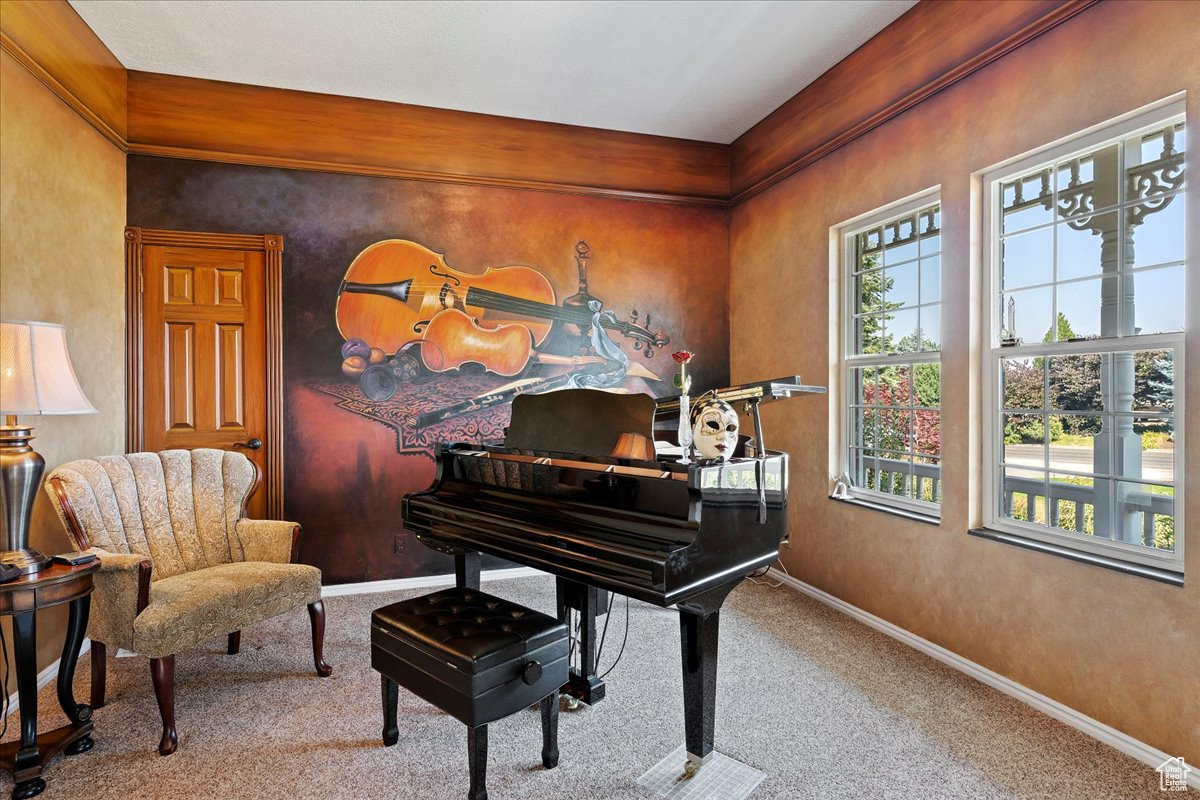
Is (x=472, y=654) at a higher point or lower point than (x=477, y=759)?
higher

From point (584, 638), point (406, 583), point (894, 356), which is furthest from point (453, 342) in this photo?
point (894, 356)

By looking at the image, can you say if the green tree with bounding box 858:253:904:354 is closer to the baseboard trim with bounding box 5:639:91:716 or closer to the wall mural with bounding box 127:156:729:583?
the wall mural with bounding box 127:156:729:583

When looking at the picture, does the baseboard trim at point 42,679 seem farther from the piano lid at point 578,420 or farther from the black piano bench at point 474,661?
the piano lid at point 578,420

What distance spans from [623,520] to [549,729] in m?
0.79

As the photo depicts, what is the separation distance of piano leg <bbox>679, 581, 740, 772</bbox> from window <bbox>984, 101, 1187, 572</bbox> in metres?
1.61

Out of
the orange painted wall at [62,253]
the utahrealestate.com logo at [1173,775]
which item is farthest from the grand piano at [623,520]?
the orange painted wall at [62,253]

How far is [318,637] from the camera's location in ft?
9.36

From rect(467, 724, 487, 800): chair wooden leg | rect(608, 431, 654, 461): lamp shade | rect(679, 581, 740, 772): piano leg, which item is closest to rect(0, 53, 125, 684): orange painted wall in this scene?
rect(467, 724, 487, 800): chair wooden leg

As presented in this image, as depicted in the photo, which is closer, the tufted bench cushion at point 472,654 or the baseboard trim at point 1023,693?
the tufted bench cushion at point 472,654

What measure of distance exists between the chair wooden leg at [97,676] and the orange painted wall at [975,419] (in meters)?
3.70

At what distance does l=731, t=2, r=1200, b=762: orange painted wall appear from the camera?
83.0 inches

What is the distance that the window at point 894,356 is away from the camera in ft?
10.5

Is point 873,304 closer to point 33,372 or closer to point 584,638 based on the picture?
point 584,638

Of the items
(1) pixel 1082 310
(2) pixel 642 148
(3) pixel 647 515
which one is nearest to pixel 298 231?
(2) pixel 642 148
